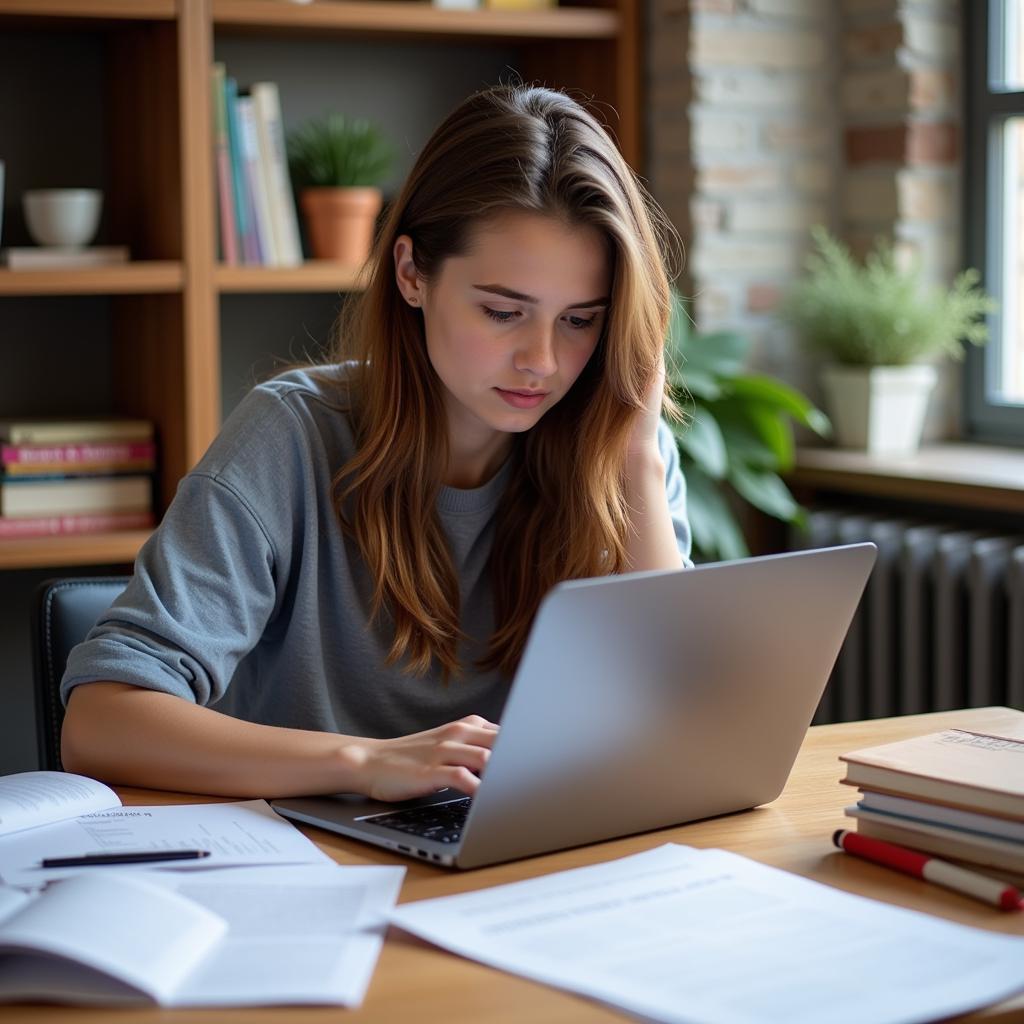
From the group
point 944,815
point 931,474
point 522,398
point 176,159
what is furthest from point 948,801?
point 176,159

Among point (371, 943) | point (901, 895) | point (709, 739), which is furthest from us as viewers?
point (709, 739)

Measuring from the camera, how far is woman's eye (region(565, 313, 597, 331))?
1.50 m

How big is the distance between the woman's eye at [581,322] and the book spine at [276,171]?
141 centimetres

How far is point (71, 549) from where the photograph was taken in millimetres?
2582

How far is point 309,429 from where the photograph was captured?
1579 mm

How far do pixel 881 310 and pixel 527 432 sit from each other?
4.51 feet

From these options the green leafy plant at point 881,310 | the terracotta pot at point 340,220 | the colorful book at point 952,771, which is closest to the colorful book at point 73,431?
the terracotta pot at point 340,220

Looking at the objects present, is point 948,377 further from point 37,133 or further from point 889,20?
point 37,133

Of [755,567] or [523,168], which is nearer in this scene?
[755,567]

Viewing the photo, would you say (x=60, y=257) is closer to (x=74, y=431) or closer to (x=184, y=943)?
(x=74, y=431)

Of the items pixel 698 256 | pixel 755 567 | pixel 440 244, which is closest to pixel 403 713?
pixel 440 244

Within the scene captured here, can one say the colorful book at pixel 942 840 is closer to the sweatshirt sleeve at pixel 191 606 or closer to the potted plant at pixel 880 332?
the sweatshirt sleeve at pixel 191 606

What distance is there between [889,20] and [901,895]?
2.34m

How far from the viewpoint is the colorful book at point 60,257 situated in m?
2.56
